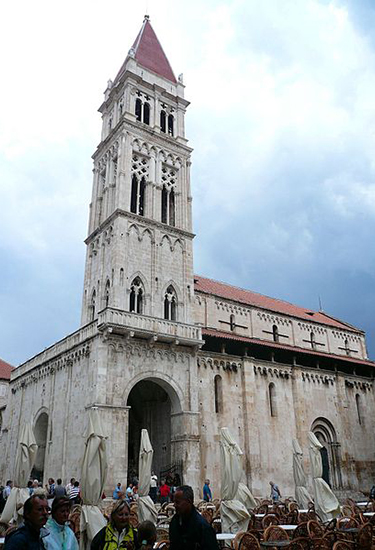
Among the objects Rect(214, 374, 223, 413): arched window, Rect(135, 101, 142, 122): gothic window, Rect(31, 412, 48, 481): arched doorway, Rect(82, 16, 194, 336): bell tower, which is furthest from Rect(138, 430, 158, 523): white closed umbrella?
Rect(135, 101, 142, 122): gothic window

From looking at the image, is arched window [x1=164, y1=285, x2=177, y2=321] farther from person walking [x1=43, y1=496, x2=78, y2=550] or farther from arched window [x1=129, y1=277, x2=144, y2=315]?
person walking [x1=43, y1=496, x2=78, y2=550]

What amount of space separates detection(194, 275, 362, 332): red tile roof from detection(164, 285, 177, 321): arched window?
12.1ft

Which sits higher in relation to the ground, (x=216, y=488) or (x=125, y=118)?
(x=125, y=118)

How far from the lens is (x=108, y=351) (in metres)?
21.8

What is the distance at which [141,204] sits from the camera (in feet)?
95.5

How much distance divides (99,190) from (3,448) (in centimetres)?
1767

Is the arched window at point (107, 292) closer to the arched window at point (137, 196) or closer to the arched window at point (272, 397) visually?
the arched window at point (137, 196)

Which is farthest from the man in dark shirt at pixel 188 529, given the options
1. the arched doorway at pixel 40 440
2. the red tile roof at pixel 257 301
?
the red tile roof at pixel 257 301

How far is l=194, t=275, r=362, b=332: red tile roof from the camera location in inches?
1287

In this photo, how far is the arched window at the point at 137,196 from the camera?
93.1 ft

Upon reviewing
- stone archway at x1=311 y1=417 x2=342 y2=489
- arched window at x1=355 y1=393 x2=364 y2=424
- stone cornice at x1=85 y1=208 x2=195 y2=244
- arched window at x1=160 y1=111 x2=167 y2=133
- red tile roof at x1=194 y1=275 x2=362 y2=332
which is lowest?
stone archway at x1=311 y1=417 x2=342 y2=489

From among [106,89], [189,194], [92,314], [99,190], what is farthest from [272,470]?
[106,89]

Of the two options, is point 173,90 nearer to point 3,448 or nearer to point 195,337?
point 195,337

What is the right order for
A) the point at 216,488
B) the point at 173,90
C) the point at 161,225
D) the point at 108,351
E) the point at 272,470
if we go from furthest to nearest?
the point at 173,90 < the point at 161,225 < the point at 272,470 < the point at 216,488 < the point at 108,351
